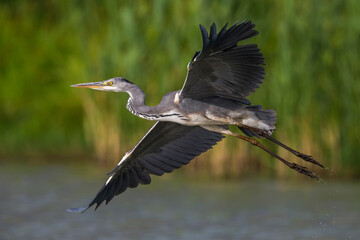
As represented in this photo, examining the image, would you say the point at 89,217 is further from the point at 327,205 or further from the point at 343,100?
the point at 343,100

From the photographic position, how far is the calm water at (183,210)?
9.07 metres

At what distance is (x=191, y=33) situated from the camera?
11.8 meters

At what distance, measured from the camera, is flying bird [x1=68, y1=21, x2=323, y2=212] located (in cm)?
641

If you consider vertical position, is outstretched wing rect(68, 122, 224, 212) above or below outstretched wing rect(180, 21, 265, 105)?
below

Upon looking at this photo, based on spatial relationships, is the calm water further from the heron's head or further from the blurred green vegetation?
the heron's head

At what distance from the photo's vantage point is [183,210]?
1023 centimetres

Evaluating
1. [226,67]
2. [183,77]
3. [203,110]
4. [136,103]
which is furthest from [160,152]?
[183,77]

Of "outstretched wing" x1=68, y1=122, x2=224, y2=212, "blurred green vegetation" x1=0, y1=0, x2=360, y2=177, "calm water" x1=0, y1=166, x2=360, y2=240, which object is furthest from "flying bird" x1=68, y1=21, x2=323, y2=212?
"blurred green vegetation" x1=0, y1=0, x2=360, y2=177

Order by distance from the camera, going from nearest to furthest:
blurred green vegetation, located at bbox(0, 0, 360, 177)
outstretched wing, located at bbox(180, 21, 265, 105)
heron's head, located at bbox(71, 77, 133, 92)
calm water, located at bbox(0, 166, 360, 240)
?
outstretched wing, located at bbox(180, 21, 265, 105), heron's head, located at bbox(71, 77, 133, 92), calm water, located at bbox(0, 166, 360, 240), blurred green vegetation, located at bbox(0, 0, 360, 177)

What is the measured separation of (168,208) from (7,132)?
→ 209 inches

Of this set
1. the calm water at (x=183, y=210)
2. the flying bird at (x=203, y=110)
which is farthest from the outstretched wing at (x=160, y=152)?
the calm water at (x=183, y=210)

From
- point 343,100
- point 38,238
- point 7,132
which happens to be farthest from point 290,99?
point 7,132

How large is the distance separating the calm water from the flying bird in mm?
1556

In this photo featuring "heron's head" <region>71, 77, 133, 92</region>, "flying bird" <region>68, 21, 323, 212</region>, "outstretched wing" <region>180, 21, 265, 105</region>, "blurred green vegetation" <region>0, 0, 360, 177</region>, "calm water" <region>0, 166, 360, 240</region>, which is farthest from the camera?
"blurred green vegetation" <region>0, 0, 360, 177</region>
